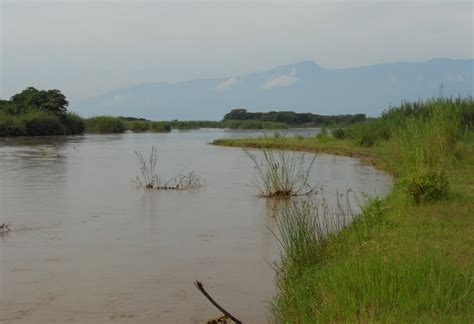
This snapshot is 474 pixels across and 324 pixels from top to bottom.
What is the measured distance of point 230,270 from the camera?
675cm

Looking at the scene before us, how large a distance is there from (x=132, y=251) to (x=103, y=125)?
54.0 m

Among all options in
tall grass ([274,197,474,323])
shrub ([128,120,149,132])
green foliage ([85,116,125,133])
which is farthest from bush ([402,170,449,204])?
shrub ([128,120,149,132])

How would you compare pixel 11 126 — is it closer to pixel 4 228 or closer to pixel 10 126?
pixel 10 126

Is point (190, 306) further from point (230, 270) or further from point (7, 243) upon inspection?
point (7, 243)

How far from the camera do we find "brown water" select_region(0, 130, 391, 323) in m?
5.51

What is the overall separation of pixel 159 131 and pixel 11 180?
54.7 meters

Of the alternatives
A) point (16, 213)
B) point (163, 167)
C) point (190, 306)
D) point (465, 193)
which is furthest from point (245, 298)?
point (163, 167)

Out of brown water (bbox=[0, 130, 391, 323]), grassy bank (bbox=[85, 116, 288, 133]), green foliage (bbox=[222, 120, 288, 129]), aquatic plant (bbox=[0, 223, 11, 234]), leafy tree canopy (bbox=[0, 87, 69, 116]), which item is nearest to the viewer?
brown water (bbox=[0, 130, 391, 323])

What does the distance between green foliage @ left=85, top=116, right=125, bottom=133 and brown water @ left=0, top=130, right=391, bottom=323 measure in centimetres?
4483

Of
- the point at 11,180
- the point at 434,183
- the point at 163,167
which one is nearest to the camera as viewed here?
the point at 434,183

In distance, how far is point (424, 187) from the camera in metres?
8.55

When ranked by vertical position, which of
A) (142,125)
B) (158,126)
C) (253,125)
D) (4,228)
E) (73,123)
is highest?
(73,123)

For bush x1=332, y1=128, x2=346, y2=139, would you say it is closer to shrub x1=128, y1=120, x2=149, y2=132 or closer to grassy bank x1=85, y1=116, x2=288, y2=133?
grassy bank x1=85, y1=116, x2=288, y2=133

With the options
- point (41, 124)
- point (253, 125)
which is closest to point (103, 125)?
point (41, 124)
